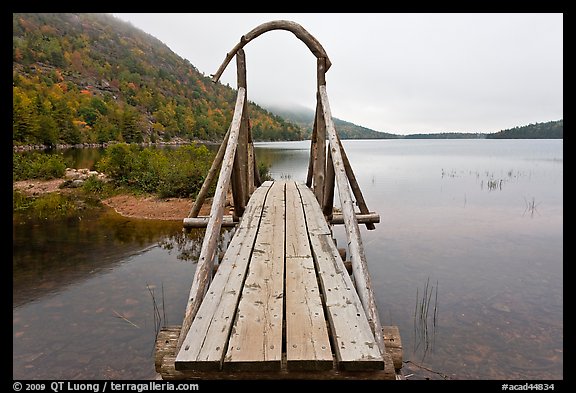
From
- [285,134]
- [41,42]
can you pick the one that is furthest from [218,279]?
[41,42]

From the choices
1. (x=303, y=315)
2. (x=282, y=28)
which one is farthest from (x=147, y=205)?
(x=303, y=315)

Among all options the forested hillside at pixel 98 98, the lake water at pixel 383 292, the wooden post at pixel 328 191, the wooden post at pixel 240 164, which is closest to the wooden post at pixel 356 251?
the wooden post at pixel 328 191

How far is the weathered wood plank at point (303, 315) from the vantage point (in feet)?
7.38

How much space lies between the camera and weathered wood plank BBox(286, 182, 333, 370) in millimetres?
2248

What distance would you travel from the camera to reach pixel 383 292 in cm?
766

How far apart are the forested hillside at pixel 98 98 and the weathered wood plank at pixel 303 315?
49.3 meters

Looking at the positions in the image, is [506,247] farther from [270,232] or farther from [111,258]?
[111,258]

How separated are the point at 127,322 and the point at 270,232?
3.38 meters

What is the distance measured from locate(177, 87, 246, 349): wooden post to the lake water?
2751 millimetres

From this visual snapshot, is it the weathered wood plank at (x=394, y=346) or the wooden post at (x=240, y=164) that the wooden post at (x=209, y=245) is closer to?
the wooden post at (x=240, y=164)

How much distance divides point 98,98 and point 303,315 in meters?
104

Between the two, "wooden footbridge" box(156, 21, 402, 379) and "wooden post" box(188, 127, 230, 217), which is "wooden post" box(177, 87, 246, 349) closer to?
"wooden footbridge" box(156, 21, 402, 379)

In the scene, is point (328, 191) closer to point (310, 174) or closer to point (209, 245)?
point (310, 174)

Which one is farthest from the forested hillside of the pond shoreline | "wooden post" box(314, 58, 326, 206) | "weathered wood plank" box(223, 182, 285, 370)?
"weathered wood plank" box(223, 182, 285, 370)
